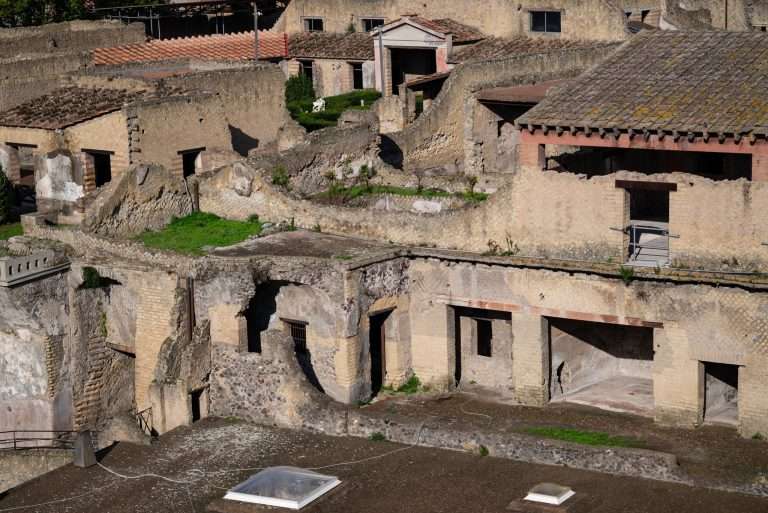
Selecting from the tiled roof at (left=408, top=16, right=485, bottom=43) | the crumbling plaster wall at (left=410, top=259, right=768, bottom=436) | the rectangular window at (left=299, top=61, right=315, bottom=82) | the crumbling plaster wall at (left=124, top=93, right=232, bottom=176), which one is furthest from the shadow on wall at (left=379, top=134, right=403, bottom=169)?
the rectangular window at (left=299, top=61, right=315, bottom=82)

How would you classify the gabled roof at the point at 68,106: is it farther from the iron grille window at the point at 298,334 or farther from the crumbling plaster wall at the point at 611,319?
the crumbling plaster wall at the point at 611,319

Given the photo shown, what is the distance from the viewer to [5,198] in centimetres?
4088

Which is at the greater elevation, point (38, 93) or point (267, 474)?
point (38, 93)

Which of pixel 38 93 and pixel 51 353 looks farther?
pixel 38 93

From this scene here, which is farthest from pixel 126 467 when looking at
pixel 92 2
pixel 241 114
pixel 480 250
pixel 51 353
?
pixel 92 2

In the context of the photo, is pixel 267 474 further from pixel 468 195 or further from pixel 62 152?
pixel 62 152

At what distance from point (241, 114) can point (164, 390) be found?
11871mm

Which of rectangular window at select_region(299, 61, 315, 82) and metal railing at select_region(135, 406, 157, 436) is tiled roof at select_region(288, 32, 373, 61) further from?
metal railing at select_region(135, 406, 157, 436)

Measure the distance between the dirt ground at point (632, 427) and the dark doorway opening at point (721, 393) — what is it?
0.47m

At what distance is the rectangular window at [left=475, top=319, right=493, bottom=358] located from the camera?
35.6 metres

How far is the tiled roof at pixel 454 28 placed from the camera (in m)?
52.7

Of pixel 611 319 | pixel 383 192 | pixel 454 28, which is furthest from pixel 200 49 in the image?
pixel 611 319

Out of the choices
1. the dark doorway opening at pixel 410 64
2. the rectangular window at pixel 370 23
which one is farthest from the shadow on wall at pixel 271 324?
the rectangular window at pixel 370 23

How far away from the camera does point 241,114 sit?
44812mm
